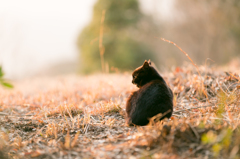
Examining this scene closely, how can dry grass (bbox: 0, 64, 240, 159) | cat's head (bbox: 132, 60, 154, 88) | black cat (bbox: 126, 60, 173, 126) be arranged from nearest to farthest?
dry grass (bbox: 0, 64, 240, 159), black cat (bbox: 126, 60, 173, 126), cat's head (bbox: 132, 60, 154, 88)

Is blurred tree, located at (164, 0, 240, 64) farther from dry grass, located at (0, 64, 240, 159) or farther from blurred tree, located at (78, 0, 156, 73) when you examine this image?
dry grass, located at (0, 64, 240, 159)

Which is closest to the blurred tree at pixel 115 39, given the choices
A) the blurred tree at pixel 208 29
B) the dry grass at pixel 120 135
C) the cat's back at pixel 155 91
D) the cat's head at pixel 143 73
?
the blurred tree at pixel 208 29

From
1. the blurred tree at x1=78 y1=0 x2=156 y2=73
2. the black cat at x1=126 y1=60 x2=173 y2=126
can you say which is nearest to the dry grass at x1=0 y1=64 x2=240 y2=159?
the black cat at x1=126 y1=60 x2=173 y2=126

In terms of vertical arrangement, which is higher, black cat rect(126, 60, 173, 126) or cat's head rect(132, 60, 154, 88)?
cat's head rect(132, 60, 154, 88)

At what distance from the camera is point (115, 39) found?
13.2 m

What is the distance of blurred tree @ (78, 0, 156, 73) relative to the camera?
514 inches

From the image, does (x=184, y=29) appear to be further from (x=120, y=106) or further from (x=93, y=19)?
(x=120, y=106)

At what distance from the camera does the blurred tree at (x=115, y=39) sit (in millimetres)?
13055

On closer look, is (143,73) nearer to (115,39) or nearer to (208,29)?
(115,39)

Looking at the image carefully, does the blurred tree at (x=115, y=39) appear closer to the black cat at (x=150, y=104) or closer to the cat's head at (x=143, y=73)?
the cat's head at (x=143, y=73)

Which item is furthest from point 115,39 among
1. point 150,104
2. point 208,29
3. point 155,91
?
point 150,104

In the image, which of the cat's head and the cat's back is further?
the cat's head

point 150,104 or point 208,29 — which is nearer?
point 150,104

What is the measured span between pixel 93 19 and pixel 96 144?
507 inches
